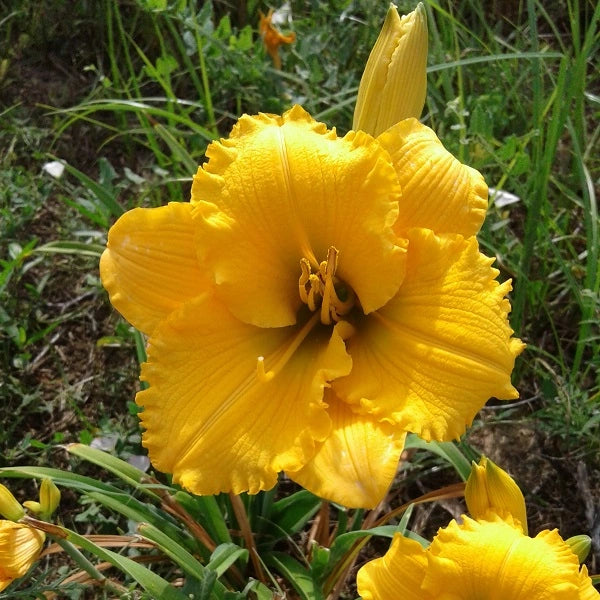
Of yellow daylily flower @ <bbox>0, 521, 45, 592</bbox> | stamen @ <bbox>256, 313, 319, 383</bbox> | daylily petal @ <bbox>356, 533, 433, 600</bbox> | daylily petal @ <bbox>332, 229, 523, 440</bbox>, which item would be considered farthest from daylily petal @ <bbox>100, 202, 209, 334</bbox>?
daylily petal @ <bbox>356, 533, 433, 600</bbox>

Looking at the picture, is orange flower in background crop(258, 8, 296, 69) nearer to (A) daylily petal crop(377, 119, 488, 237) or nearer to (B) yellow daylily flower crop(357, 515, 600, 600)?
(A) daylily petal crop(377, 119, 488, 237)

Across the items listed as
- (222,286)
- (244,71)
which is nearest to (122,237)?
(222,286)

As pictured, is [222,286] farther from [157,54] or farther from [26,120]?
[157,54]

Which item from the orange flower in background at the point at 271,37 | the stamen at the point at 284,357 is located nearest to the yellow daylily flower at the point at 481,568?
the stamen at the point at 284,357

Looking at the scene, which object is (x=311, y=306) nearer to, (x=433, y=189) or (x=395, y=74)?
(x=433, y=189)

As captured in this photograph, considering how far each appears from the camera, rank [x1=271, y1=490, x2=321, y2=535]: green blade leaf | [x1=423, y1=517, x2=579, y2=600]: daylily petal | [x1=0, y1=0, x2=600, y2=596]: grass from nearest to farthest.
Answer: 1. [x1=423, y1=517, x2=579, y2=600]: daylily petal
2. [x1=271, y1=490, x2=321, y2=535]: green blade leaf
3. [x1=0, y1=0, x2=600, y2=596]: grass

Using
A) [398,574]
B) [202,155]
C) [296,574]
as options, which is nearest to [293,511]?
[296,574]
